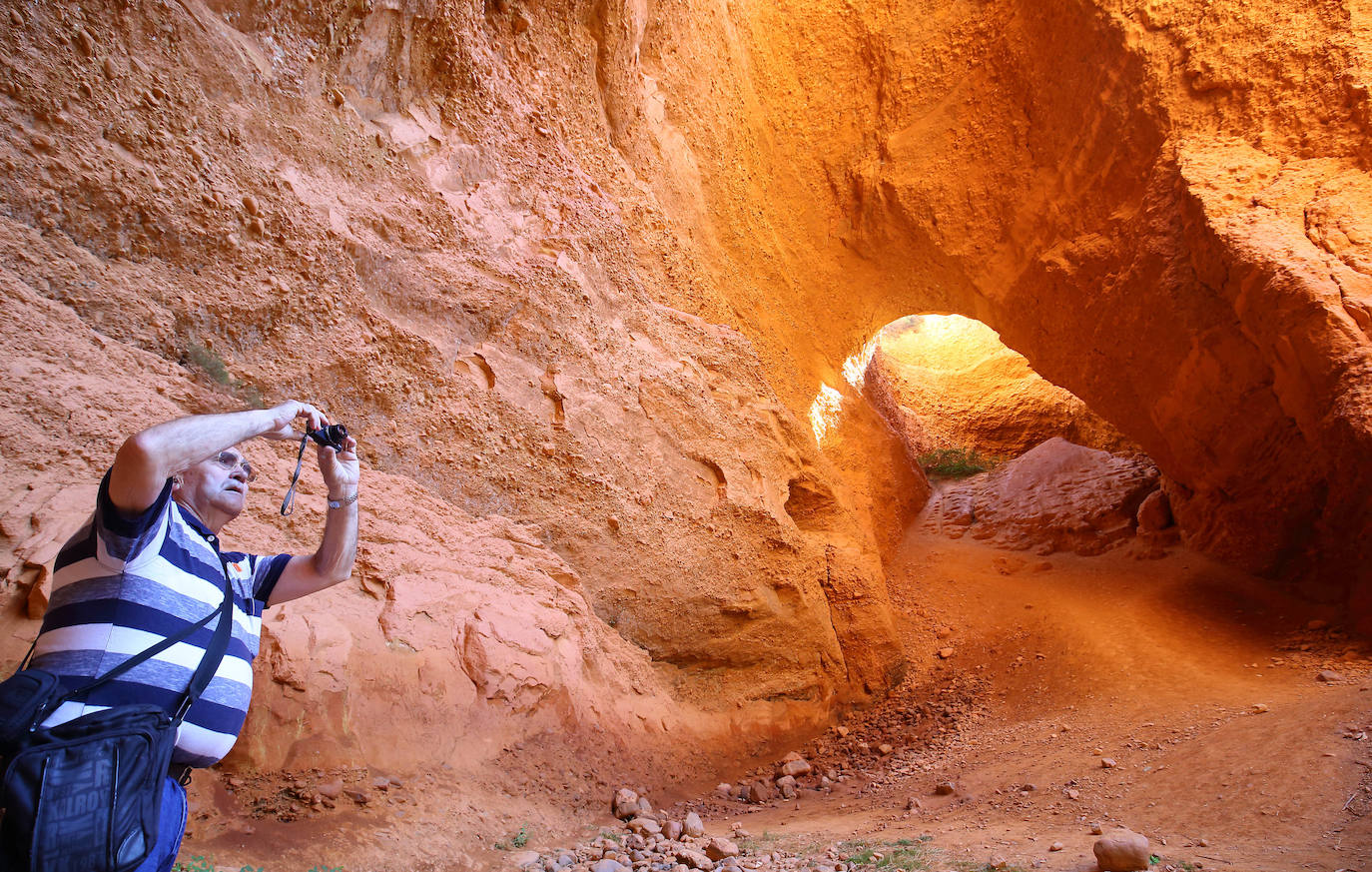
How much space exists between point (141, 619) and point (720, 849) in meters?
2.36

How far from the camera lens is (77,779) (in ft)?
4.08

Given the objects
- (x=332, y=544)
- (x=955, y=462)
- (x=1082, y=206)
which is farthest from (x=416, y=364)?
(x=955, y=462)

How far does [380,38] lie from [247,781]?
3619 millimetres

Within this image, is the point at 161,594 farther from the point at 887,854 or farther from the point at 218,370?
the point at 887,854

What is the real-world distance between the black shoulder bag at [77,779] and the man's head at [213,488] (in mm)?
458

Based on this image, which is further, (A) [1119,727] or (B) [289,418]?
(A) [1119,727]

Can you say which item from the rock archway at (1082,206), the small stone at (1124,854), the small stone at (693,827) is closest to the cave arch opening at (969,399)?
the rock archway at (1082,206)

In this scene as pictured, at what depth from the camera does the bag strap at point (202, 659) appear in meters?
1.36

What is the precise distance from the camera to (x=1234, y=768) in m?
3.86

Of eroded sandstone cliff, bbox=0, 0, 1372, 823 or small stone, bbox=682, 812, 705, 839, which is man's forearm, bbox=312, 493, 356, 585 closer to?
eroded sandstone cliff, bbox=0, 0, 1372, 823

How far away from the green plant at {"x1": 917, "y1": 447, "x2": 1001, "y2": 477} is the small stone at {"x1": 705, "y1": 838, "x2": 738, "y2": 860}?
9.08 meters

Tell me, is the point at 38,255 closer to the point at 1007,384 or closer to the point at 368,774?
the point at 368,774

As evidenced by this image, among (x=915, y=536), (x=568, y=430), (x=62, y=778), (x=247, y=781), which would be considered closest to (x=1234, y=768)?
(x=568, y=430)

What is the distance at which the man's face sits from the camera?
1.75 metres
